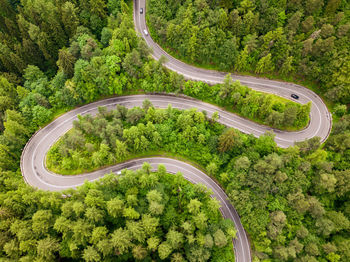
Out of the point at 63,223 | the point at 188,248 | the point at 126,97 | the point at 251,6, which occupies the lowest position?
the point at 63,223

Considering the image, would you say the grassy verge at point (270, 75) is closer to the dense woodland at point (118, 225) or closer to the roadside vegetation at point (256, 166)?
the roadside vegetation at point (256, 166)

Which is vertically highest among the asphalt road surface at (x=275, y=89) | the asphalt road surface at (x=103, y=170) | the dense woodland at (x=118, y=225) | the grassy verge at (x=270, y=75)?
Answer: the grassy verge at (x=270, y=75)

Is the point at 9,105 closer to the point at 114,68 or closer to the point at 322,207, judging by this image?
the point at 114,68

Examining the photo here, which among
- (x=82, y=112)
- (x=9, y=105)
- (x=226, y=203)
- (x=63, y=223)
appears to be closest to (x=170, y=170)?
(x=226, y=203)

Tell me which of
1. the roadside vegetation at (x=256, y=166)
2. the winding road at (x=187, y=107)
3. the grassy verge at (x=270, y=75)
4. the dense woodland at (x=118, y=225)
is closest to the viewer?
the dense woodland at (x=118, y=225)

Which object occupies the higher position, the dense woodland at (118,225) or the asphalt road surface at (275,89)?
the asphalt road surface at (275,89)

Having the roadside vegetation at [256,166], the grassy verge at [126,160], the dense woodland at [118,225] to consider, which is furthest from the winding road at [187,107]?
the dense woodland at [118,225]

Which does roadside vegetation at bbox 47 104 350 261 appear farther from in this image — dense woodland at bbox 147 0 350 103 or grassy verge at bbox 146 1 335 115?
dense woodland at bbox 147 0 350 103

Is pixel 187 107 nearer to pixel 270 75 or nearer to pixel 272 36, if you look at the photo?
pixel 270 75
